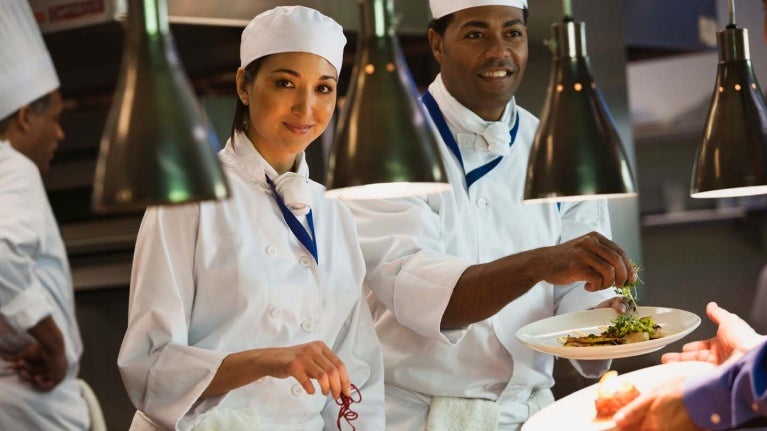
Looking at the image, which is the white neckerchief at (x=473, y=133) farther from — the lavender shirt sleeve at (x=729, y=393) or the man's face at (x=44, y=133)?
the lavender shirt sleeve at (x=729, y=393)

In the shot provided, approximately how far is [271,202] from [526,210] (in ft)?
2.33

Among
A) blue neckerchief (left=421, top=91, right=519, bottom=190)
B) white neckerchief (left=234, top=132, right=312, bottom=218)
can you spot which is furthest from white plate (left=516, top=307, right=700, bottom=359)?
white neckerchief (left=234, top=132, right=312, bottom=218)

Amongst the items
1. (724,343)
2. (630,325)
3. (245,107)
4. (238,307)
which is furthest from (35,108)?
(724,343)

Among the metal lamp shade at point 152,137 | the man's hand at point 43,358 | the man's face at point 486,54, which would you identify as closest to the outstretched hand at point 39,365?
the man's hand at point 43,358

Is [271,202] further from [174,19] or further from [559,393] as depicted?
[559,393]

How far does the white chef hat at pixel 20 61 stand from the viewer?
6.39 ft

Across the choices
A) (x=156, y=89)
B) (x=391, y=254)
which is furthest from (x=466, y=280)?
(x=156, y=89)

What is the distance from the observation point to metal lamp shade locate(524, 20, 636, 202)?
162 cm

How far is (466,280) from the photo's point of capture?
2.26 meters

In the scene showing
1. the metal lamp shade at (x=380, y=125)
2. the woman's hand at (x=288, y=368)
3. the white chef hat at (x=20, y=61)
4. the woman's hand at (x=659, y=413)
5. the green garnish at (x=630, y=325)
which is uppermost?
the white chef hat at (x=20, y=61)

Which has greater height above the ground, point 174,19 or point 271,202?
point 174,19

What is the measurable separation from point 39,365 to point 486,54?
1.21 m

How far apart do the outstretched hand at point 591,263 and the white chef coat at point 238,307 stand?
0.41 m

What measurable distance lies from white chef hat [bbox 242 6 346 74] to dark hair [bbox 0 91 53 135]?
0.41 m
